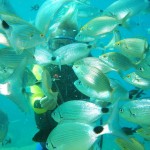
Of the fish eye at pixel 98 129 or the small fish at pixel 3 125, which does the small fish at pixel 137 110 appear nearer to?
the fish eye at pixel 98 129

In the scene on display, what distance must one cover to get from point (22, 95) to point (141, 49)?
4.93 ft

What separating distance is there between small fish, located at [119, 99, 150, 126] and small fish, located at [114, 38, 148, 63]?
696 millimetres

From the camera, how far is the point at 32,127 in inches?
706

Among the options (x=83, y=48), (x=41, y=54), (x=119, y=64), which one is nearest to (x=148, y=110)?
(x=119, y=64)

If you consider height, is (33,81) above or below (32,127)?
above

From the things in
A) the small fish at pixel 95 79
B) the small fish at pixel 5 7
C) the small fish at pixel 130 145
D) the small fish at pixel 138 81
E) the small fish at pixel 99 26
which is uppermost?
the small fish at pixel 5 7

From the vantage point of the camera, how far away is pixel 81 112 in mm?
2844

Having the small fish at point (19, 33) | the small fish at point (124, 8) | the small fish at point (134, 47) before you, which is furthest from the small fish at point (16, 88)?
the small fish at point (124, 8)

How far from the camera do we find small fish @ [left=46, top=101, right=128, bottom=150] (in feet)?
8.21

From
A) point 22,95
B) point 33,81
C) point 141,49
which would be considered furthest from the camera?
point 141,49

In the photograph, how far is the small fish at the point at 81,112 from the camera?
282 cm

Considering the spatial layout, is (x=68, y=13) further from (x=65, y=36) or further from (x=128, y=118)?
(x=128, y=118)

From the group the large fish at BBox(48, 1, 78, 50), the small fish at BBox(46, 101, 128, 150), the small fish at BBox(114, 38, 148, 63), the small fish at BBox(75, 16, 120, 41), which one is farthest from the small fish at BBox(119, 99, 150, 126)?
the large fish at BBox(48, 1, 78, 50)

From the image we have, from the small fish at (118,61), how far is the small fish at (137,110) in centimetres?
52
